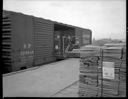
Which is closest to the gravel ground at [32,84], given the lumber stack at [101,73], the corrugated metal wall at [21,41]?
the corrugated metal wall at [21,41]

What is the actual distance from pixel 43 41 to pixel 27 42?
1536mm

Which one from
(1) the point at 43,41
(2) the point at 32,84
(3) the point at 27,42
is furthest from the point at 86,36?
(2) the point at 32,84

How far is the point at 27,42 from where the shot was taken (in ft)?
24.3

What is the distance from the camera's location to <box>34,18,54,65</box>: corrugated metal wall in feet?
26.8

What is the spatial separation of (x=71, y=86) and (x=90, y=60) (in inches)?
56.2

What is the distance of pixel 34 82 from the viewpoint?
5430 millimetres

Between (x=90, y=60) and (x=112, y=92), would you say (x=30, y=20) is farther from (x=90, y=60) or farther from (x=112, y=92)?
(x=112, y=92)

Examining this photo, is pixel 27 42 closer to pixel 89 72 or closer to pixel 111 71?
pixel 89 72

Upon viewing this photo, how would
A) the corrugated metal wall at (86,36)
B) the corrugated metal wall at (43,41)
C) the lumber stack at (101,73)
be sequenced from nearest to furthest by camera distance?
the lumber stack at (101,73)
the corrugated metal wall at (43,41)
the corrugated metal wall at (86,36)

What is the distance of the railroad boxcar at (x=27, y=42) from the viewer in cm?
644

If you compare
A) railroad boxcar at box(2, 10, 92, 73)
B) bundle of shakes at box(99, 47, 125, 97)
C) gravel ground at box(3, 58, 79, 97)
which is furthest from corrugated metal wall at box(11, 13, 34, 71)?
bundle of shakes at box(99, 47, 125, 97)

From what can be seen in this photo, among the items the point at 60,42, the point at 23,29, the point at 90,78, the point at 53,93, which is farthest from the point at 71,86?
the point at 60,42

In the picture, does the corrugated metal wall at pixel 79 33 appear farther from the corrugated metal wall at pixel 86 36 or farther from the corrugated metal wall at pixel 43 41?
the corrugated metal wall at pixel 43 41

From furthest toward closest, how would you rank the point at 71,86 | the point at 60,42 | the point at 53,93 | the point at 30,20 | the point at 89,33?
the point at 89,33 < the point at 60,42 < the point at 30,20 < the point at 71,86 < the point at 53,93
